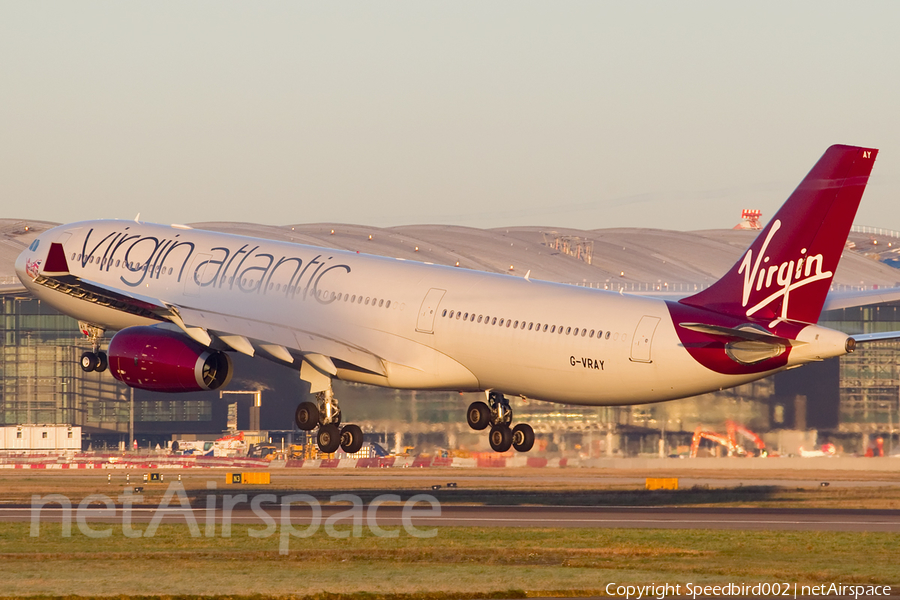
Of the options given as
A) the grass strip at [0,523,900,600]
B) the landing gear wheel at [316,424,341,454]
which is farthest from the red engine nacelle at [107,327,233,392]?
the grass strip at [0,523,900,600]

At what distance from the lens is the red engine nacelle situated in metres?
47.0

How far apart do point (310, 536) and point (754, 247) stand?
19.6 metres

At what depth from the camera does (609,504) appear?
213 feet

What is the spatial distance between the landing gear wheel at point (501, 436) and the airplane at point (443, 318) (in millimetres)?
49

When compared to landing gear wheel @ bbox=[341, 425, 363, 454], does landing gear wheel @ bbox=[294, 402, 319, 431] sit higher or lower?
higher

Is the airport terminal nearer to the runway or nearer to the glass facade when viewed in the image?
the glass facade

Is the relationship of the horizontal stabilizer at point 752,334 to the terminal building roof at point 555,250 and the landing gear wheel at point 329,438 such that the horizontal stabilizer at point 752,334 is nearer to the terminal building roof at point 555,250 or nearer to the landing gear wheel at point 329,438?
the landing gear wheel at point 329,438

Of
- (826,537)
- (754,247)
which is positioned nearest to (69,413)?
(826,537)

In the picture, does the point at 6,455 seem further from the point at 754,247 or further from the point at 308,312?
the point at 754,247

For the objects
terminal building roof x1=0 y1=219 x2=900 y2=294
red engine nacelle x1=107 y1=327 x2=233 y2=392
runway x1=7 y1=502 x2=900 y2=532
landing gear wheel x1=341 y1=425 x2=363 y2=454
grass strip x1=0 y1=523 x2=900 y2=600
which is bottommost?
runway x1=7 y1=502 x2=900 y2=532

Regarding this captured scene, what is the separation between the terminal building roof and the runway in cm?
5421

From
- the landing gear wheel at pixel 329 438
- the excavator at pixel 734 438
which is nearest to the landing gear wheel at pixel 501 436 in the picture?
the landing gear wheel at pixel 329 438

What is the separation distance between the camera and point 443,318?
44938mm

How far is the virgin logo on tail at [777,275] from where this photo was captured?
1510 inches
